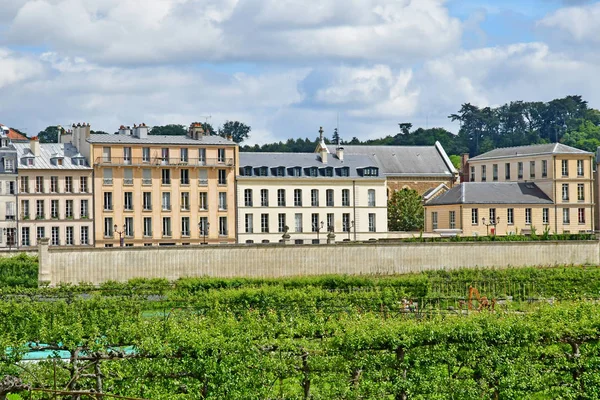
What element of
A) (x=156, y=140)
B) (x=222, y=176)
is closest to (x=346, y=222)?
(x=222, y=176)

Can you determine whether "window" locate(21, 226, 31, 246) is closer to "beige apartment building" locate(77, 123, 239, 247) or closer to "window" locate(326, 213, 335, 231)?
"beige apartment building" locate(77, 123, 239, 247)

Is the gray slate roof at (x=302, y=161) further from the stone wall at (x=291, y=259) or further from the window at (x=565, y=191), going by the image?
the stone wall at (x=291, y=259)

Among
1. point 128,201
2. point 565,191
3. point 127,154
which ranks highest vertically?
point 127,154

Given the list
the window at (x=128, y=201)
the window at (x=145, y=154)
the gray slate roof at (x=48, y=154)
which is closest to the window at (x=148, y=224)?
the window at (x=128, y=201)

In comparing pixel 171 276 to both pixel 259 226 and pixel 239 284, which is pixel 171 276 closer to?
pixel 239 284

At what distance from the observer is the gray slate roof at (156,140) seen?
73794 mm

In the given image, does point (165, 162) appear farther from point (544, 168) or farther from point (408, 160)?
point (544, 168)

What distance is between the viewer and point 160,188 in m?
74.0

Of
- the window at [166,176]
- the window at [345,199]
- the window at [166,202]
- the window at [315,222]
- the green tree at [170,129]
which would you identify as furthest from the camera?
the green tree at [170,129]

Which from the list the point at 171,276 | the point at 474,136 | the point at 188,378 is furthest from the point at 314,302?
the point at 474,136

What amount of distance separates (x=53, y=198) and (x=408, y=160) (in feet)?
113

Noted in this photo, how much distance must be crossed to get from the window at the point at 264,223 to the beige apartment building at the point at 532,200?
13.6 meters

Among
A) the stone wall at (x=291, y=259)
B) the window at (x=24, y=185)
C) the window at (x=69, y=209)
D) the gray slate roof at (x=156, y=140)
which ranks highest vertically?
the gray slate roof at (x=156, y=140)

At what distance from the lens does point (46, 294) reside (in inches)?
1682
